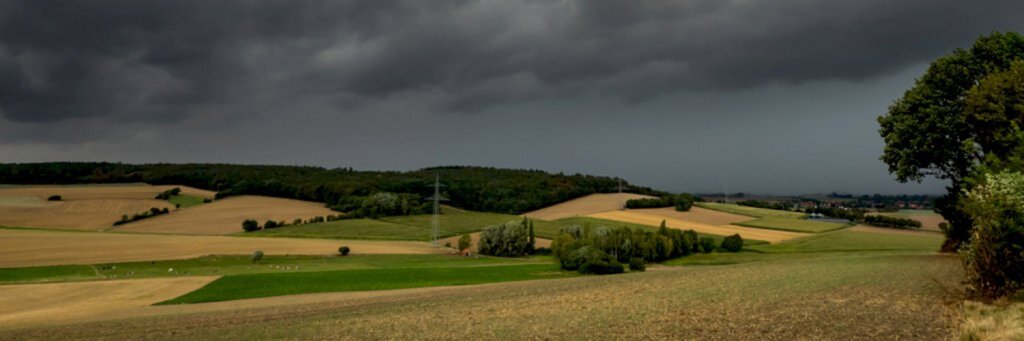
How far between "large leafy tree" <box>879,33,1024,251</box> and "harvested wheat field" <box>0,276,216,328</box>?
53660 mm

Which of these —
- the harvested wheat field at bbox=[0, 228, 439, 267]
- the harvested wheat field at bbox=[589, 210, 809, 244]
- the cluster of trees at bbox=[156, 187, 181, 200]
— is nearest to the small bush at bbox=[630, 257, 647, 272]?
the harvested wheat field at bbox=[0, 228, 439, 267]

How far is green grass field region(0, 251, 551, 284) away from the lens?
5512 centimetres

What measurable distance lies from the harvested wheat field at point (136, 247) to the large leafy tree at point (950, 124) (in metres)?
60.4

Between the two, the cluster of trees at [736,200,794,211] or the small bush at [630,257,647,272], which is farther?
the cluster of trees at [736,200,794,211]

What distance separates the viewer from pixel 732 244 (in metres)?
81.9

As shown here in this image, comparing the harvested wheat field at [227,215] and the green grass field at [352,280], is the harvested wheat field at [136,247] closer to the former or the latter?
the harvested wheat field at [227,215]

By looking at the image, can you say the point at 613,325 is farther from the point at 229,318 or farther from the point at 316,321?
the point at 229,318

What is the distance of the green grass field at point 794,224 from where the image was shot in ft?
319

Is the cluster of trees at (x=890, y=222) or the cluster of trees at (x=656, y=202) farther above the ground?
the cluster of trees at (x=656, y=202)

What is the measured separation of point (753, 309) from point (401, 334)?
14071mm

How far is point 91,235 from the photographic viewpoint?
85.2 metres

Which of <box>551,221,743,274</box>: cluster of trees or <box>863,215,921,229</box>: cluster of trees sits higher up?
<box>863,215,921,229</box>: cluster of trees

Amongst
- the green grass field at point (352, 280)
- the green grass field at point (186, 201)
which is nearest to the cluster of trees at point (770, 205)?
the green grass field at point (352, 280)

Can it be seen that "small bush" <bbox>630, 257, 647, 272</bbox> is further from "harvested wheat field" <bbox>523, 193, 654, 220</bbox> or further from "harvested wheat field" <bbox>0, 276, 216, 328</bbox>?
"harvested wheat field" <bbox>523, 193, 654, 220</bbox>
